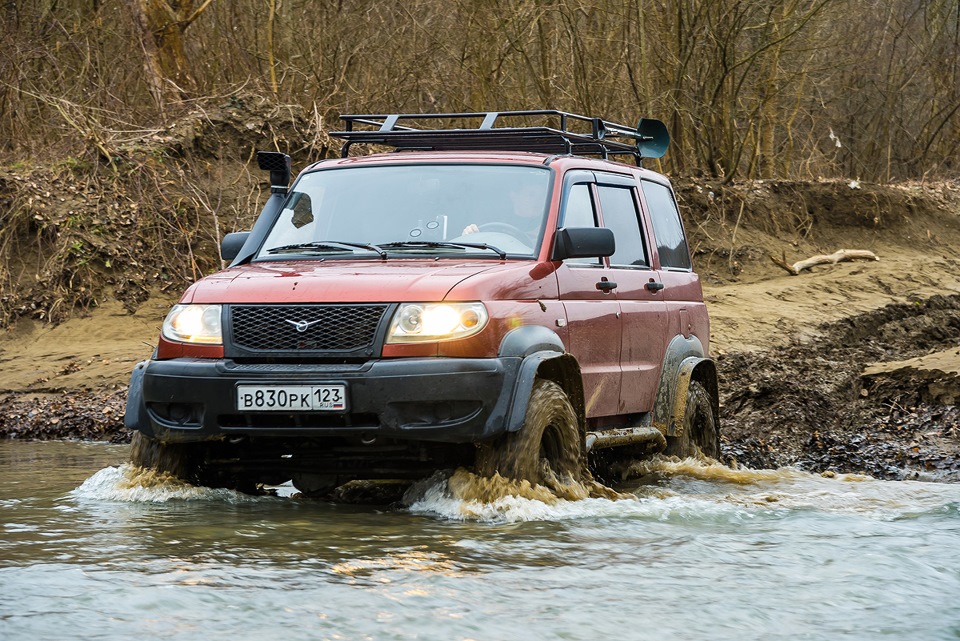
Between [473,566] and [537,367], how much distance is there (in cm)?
139

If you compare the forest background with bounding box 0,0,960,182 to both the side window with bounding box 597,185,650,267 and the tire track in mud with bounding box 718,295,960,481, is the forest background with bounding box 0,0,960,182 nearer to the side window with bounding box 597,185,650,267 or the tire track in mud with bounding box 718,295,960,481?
the tire track in mud with bounding box 718,295,960,481

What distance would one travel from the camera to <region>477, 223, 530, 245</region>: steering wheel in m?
7.32

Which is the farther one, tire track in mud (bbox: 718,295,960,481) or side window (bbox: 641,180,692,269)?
tire track in mud (bbox: 718,295,960,481)

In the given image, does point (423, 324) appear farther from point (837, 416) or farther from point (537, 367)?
point (837, 416)

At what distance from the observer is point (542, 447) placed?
22.5ft

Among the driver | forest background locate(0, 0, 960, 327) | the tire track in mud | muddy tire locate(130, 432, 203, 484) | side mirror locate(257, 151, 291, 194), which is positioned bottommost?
the tire track in mud

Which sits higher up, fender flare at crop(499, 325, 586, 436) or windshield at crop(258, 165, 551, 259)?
windshield at crop(258, 165, 551, 259)

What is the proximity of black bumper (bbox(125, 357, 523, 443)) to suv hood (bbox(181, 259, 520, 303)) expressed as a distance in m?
0.32

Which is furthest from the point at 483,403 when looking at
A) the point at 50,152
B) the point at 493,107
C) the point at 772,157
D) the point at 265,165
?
the point at 772,157

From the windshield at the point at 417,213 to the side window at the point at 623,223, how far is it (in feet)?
2.46

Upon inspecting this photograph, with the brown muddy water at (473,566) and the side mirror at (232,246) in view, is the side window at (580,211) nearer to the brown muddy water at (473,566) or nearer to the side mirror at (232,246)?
the brown muddy water at (473,566)

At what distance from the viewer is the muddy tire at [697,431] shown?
8891mm

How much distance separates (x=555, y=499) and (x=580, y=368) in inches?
34.3

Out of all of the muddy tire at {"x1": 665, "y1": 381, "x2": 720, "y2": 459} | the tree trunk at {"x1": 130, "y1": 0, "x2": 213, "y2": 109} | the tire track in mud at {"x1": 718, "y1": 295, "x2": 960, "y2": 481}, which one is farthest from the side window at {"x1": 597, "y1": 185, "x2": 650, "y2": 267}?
the tree trunk at {"x1": 130, "y1": 0, "x2": 213, "y2": 109}
